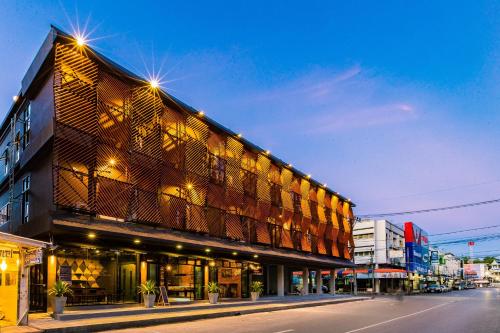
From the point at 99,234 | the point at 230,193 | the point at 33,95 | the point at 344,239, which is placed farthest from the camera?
the point at 344,239

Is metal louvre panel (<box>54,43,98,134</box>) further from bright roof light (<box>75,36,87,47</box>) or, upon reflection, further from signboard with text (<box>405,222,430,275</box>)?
signboard with text (<box>405,222,430,275</box>)

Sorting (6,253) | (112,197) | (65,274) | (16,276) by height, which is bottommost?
(65,274)

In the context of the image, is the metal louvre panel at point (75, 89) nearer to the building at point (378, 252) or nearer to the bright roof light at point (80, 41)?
the bright roof light at point (80, 41)

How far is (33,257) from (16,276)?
4.39 ft

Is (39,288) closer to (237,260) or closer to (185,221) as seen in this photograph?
(185,221)

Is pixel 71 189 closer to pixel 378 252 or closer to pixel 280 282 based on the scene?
pixel 280 282

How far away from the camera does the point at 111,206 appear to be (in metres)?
23.9

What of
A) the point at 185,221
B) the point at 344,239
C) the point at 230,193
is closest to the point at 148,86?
the point at 185,221

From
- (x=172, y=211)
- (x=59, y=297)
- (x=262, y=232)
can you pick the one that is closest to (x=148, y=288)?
(x=172, y=211)

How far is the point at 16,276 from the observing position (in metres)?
18.2

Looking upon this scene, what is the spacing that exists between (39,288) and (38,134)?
24.7 ft

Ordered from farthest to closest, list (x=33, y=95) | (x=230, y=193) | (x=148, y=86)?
1. (x=230, y=193)
2. (x=148, y=86)
3. (x=33, y=95)

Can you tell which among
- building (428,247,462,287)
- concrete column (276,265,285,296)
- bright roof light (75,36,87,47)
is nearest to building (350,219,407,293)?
building (428,247,462,287)

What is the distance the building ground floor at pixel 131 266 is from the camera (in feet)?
75.3
